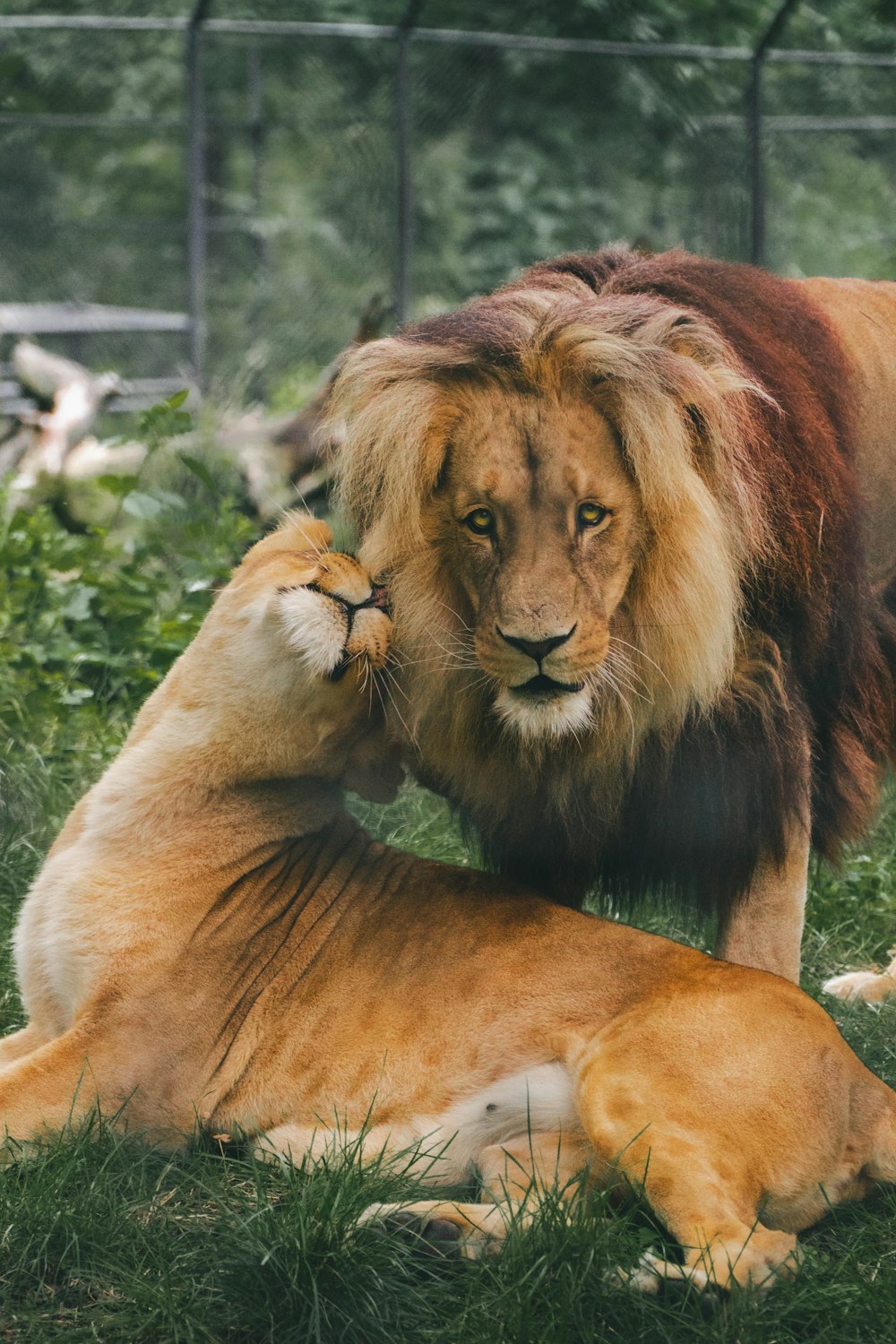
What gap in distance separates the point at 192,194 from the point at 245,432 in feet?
7.82

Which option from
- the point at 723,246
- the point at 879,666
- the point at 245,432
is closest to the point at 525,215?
the point at 723,246

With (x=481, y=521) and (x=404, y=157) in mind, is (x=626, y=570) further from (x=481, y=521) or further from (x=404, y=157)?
(x=404, y=157)

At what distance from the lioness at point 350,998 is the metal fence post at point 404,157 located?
5.65 metres

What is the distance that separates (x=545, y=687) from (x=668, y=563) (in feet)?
1.17

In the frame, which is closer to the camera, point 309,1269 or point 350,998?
point 309,1269

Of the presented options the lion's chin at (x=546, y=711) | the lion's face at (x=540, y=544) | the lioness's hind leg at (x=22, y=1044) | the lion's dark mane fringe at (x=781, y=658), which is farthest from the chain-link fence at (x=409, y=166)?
the lion's chin at (x=546, y=711)

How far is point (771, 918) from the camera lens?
3.27 metres

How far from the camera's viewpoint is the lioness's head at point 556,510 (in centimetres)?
283

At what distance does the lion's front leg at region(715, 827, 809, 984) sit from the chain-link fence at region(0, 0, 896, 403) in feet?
16.5

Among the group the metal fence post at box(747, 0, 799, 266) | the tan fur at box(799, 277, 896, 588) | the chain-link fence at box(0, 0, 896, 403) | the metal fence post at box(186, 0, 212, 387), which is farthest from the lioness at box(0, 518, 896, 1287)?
the metal fence post at box(747, 0, 799, 266)

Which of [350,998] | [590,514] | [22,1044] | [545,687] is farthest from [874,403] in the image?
[22,1044]

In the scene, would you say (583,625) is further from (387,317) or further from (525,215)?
A: (525,215)

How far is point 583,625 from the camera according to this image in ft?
9.12

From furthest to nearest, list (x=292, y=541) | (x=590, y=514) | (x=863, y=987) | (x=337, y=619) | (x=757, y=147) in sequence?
(x=757, y=147), (x=863, y=987), (x=292, y=541), (x=337, y=619), (x=590, y=514)
